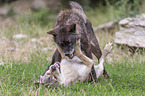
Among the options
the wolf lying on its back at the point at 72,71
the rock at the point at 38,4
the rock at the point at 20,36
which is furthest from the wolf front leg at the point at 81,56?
the rock at the point at 38,4

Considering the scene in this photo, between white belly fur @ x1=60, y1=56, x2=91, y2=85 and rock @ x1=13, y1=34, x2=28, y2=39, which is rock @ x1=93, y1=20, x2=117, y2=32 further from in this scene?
white belly fur @ x1=60, y1=56, x2=91, y2=85

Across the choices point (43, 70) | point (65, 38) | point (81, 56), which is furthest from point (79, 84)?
point (43, 70)

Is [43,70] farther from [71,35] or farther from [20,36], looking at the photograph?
[20,36]

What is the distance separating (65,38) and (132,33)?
15.7 ft

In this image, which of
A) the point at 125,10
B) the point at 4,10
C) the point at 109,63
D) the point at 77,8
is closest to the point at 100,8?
the point at 125,10

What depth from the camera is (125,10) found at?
11.1 m

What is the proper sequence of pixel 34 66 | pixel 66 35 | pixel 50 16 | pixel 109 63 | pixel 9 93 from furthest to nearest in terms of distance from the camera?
pixel 50 16 → pixel 109 63 → pixel 34 66 → pixel 66 35 → pixel 9 93

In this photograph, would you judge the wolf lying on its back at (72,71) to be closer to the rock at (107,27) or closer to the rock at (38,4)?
the rock at (107,27)

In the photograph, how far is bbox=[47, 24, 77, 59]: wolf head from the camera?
14.5ft

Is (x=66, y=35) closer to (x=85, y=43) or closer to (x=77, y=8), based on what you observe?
(x=85, y=43)

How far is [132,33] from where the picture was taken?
8469 mm

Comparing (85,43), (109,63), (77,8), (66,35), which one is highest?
(77,8)

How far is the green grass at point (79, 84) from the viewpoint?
423cm

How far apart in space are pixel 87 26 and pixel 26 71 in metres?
2.06
